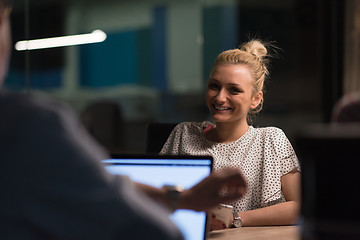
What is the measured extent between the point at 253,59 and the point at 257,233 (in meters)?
0.79

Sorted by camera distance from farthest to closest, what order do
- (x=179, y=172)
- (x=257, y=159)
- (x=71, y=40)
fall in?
(x=71, y=40), (x=257, y=159), (x=179, y=172)

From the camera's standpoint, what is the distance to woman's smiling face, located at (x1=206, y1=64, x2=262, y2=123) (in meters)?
1.90

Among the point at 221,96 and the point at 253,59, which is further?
the point at 253,59

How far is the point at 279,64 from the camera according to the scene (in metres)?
4.23

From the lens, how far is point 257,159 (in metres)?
1.88

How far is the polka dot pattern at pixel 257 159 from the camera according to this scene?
183cm

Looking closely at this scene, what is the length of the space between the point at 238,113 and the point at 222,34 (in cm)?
275

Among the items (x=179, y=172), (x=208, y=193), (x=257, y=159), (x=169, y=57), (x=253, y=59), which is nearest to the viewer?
(x=208, y=193)

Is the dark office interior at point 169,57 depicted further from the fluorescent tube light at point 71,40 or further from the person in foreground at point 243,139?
the person in foreground at point 243,139

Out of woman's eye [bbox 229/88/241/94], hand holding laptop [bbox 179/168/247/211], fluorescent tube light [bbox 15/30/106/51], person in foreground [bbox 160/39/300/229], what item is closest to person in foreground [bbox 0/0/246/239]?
hand holding laptop [bbox 179/168/247/211]

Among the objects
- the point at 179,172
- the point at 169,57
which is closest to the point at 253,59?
the point at 179,172

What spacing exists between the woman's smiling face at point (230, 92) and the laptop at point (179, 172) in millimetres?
745

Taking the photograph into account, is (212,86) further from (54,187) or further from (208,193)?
(54,187)

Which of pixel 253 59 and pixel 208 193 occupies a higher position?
pixel 253 59
